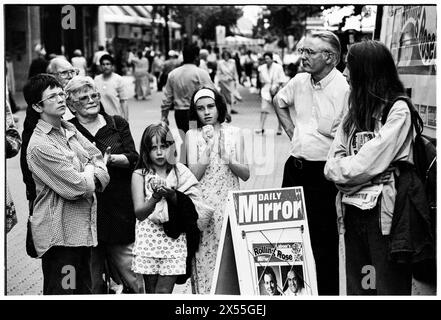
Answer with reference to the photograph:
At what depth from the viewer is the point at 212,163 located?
16.8ft

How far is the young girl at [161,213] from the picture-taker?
4.79 metres

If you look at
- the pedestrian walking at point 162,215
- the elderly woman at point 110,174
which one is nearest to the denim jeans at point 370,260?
the pedestrian walking at point 162,215

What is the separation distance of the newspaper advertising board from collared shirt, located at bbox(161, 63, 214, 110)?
5.13 m

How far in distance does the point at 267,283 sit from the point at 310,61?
4.65 ft

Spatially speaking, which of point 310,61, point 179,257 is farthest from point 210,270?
point 310,61

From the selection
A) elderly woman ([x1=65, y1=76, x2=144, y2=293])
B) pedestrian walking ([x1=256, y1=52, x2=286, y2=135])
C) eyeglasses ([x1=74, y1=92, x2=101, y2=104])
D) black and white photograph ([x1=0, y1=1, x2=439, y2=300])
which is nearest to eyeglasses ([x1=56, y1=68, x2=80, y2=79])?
black and white photograph ([x1=0, y1=1, x2=439, y2=300])

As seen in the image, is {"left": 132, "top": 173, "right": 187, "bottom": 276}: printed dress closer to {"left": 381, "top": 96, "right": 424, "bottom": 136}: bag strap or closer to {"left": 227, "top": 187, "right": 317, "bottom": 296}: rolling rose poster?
{"left": 227, "top": 187, "right": 317, "bottom": 296}: rolling rose poster

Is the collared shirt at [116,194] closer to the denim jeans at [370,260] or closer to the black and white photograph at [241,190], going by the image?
the black and white photograph at [241,190]

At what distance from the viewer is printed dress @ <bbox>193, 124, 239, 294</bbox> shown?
16.5 feet

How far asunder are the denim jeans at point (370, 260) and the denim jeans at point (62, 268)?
1504mm

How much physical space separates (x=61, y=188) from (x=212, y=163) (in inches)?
38.6

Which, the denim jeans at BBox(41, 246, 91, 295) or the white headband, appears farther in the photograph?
the white headband

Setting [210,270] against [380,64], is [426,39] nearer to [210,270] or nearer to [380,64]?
[380,64]

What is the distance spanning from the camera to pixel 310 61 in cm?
523
